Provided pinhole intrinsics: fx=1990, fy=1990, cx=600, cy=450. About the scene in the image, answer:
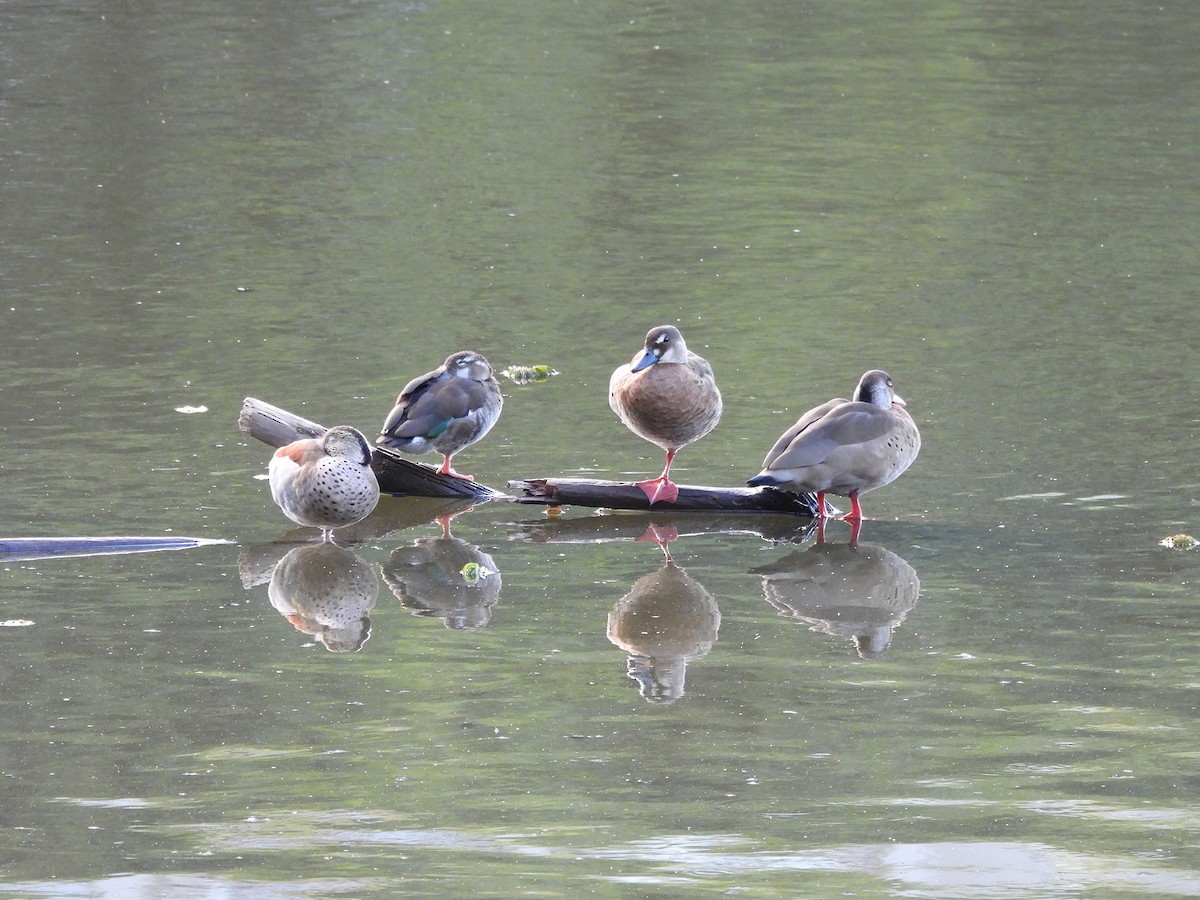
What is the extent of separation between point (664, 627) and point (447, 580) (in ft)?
3.65

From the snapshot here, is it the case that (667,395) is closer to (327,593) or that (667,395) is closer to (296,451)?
(296,451)

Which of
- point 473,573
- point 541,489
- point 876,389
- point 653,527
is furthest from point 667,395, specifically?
point 473,573

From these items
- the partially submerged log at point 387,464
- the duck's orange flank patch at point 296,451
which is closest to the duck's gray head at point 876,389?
the partially submerged log at point 387,464

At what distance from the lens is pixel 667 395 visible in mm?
9469

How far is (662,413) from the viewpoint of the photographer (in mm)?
9516

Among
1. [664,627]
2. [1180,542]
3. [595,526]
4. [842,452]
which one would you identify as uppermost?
[842,452]

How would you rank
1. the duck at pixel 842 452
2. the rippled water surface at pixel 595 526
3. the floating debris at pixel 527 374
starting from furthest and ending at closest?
the floating debris at pixel 527 374 → the duck at pixel 842 452 → the rippled water surface at pixel 595 526

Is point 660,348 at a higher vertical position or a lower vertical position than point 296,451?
higher

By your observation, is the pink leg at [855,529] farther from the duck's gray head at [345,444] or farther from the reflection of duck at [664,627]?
the duck's gray head at [345,444]

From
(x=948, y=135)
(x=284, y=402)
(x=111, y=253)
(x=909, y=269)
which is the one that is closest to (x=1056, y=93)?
(x=948, y=135)

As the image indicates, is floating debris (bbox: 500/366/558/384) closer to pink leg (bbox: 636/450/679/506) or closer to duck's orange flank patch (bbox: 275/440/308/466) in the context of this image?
pink leg (bbox: 636/450/679/506)

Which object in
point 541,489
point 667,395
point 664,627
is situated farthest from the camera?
point 667,395

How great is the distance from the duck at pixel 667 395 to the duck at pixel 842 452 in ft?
2.06

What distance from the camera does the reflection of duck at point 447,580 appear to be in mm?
7949
